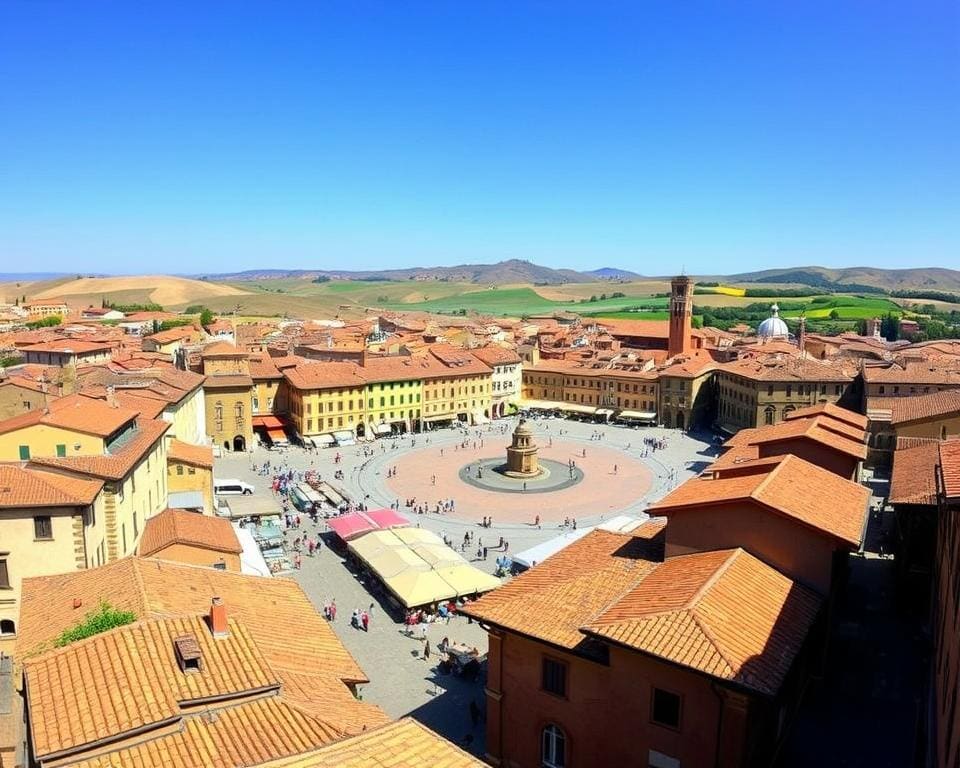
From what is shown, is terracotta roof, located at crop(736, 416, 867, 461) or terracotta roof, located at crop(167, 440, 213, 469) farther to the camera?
terracotta roof, located at crop(167, 440, 213, 469)

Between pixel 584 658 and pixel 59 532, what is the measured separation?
19848 millimetres

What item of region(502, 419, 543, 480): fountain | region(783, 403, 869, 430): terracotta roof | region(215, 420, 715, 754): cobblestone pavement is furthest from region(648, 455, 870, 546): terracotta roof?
region(502, 419, 543, 480): fountain

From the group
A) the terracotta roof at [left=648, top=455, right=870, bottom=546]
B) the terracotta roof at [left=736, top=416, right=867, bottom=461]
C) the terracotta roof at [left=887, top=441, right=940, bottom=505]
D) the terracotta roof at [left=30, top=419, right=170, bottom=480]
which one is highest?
the terracotta roof at [left=648, top=455, right=870, bottom=546]

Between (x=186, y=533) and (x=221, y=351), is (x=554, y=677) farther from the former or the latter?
(x=221, y=351)

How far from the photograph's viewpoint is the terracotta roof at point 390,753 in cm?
Result: 1006

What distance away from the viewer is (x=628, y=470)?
6456 cm

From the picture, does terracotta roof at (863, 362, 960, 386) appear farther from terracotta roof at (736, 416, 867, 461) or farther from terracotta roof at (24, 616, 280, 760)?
terracotta roof at (24, 616, 280, 760)

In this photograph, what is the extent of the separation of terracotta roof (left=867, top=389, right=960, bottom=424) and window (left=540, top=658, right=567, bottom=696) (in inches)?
1549

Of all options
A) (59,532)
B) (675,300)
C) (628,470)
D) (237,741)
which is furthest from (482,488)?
(675,300)

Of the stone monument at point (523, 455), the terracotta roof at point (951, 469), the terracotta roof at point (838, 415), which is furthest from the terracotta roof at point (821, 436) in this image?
the stone monument at point (523, 455)

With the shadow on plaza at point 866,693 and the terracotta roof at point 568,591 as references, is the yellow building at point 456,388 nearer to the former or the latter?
the shadow on plaza at point 866,693

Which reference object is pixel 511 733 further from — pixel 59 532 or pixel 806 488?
pixel 59 532

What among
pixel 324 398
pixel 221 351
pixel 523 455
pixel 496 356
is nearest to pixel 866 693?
pixel 523 455

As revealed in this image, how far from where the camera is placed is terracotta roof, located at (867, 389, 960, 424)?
4803 centimetres
